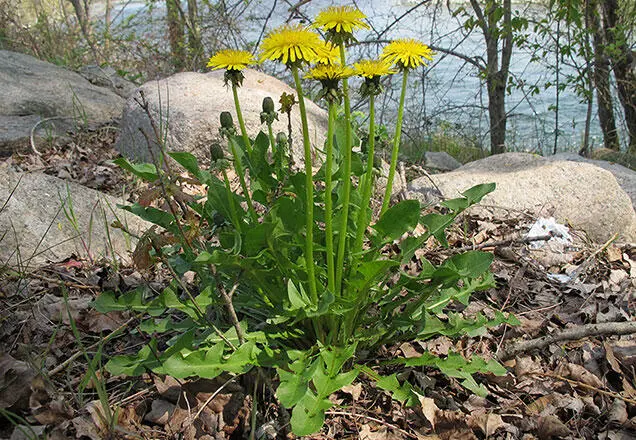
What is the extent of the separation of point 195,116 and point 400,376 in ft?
9.43

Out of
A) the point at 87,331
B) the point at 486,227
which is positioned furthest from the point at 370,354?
the point at 486,227

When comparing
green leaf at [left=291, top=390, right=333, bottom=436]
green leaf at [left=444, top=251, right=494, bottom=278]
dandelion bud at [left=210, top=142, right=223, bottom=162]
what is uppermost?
dandelion bud at [left=210, top=142, right=223, bottom=162]

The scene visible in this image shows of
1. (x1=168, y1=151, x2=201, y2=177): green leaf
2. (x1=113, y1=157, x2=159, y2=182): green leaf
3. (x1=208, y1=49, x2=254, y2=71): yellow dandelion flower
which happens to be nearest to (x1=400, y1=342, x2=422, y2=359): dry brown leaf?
(x1=168, y1=151, x2=201, y2=177): green leaf

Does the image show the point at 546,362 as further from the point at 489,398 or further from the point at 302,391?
the point at 302,391

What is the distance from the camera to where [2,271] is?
8.43ft

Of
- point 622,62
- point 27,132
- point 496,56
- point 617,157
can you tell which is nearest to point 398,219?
point 27,132

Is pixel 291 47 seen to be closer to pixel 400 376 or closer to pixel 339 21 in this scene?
pixel 339 21

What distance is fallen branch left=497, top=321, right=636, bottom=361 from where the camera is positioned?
2.28 meters

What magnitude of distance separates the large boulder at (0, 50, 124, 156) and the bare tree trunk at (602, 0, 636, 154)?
592 centimetres

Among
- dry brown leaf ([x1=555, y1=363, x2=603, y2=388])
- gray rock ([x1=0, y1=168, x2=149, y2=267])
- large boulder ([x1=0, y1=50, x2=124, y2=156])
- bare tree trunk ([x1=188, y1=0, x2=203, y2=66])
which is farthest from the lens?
bare tree trunk ([x1=188, y1=0, x2=203, y2=66])

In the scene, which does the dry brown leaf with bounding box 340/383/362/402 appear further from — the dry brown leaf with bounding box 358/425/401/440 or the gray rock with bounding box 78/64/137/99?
the gray rock with bounding box 78/64/137/99

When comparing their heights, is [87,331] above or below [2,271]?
below

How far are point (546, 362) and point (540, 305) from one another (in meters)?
0.46

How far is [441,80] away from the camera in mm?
7992
